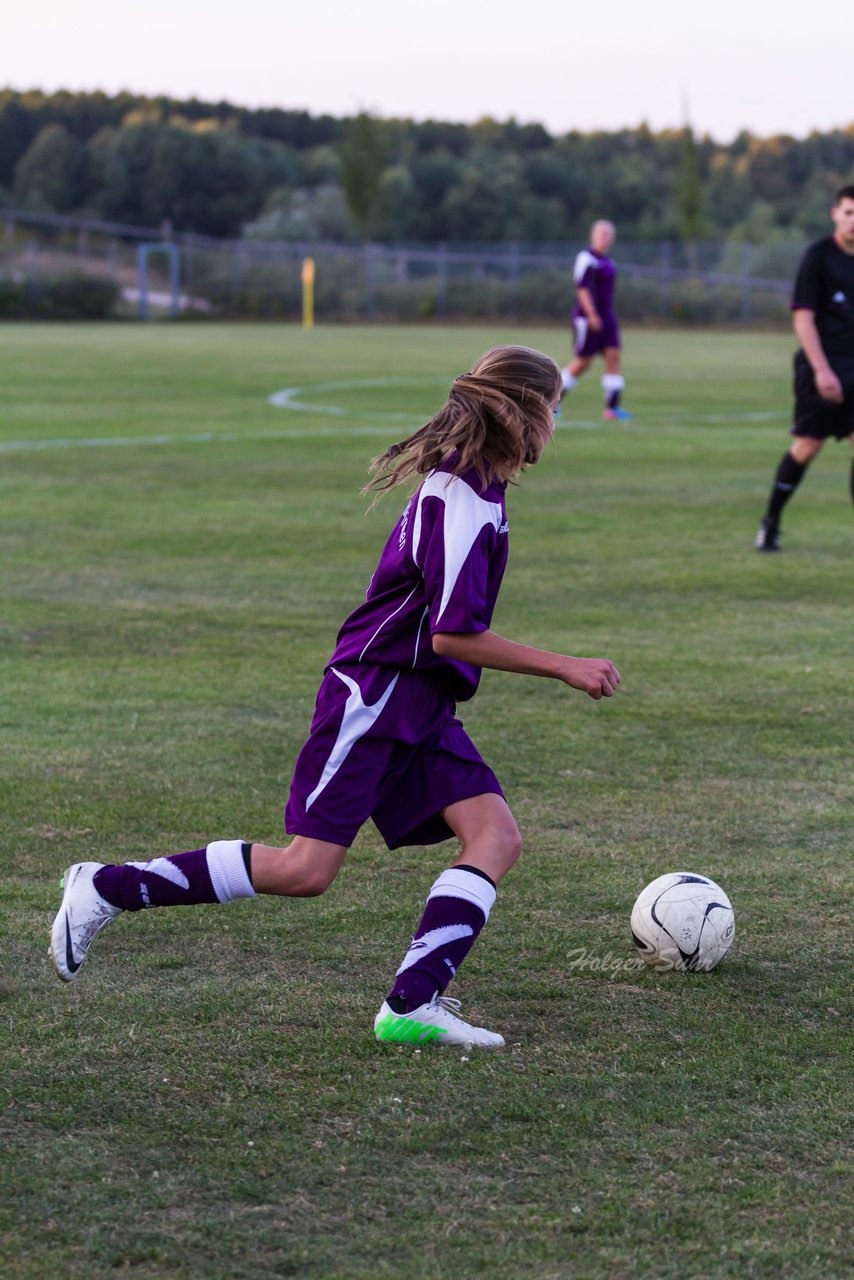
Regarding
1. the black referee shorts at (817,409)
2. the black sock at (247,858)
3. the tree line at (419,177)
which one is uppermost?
the tree line at (419,177)

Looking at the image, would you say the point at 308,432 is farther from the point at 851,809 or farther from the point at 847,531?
the point at 851,809

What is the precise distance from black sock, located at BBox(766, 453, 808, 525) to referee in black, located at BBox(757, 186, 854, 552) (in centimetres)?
11

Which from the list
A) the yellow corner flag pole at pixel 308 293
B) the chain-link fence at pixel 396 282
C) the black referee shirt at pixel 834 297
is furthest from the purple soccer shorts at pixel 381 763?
the yellow corner flag pole at pixel 308 293

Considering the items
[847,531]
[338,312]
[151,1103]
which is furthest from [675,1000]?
[338,312]

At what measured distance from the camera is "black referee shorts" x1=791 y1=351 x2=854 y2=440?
945cm

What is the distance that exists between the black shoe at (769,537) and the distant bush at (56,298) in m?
44.0

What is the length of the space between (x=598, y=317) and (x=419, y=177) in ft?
282

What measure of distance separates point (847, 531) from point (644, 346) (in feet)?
87.9

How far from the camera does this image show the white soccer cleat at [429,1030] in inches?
133

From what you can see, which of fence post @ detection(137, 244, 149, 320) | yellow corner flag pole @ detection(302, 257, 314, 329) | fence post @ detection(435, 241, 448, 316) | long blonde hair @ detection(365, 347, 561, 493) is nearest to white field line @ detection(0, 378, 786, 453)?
long blonde hair @ detection(365, 347, 561, 493)

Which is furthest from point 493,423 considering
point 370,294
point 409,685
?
point 370,294

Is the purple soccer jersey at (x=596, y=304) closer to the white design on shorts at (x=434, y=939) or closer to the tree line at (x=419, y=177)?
the white design on shorts at (x=434, y=939)

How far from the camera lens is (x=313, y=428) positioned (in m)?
17.6

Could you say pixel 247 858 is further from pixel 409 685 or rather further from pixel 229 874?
pixel 409 685
